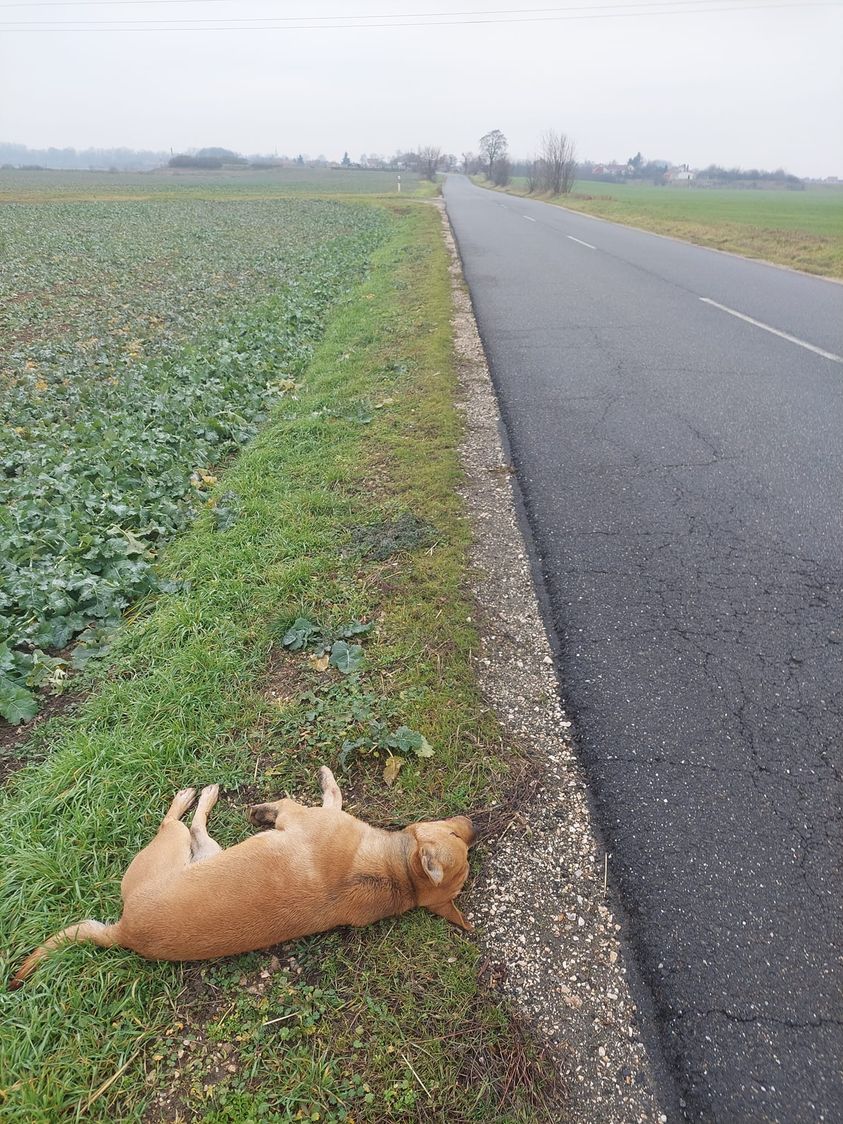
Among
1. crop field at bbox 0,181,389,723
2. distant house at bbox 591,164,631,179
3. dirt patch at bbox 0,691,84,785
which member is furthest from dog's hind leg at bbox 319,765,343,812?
distant house at bbox 591,164,631,179

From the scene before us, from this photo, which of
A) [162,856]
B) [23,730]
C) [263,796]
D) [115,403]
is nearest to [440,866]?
[263,796]

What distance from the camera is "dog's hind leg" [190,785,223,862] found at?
237 cm

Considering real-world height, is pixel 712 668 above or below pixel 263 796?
above

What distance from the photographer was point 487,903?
220cm

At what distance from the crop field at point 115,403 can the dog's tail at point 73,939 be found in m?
1.24

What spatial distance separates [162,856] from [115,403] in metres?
5.94

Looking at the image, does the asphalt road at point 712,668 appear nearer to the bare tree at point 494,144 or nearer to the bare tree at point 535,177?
the bare tree at point 535,177

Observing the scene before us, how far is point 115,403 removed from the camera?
6.95 m

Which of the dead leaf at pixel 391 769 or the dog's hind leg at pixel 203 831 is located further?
the dead leaf at pixel 391 769

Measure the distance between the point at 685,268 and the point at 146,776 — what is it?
49.3 feet

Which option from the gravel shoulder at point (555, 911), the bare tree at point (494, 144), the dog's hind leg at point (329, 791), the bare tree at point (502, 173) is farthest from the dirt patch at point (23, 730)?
the bare tree at point (494, 144)

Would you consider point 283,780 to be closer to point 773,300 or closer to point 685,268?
point 773,300

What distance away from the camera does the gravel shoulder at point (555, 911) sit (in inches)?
69.7

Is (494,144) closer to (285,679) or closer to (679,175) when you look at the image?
(679,175)
